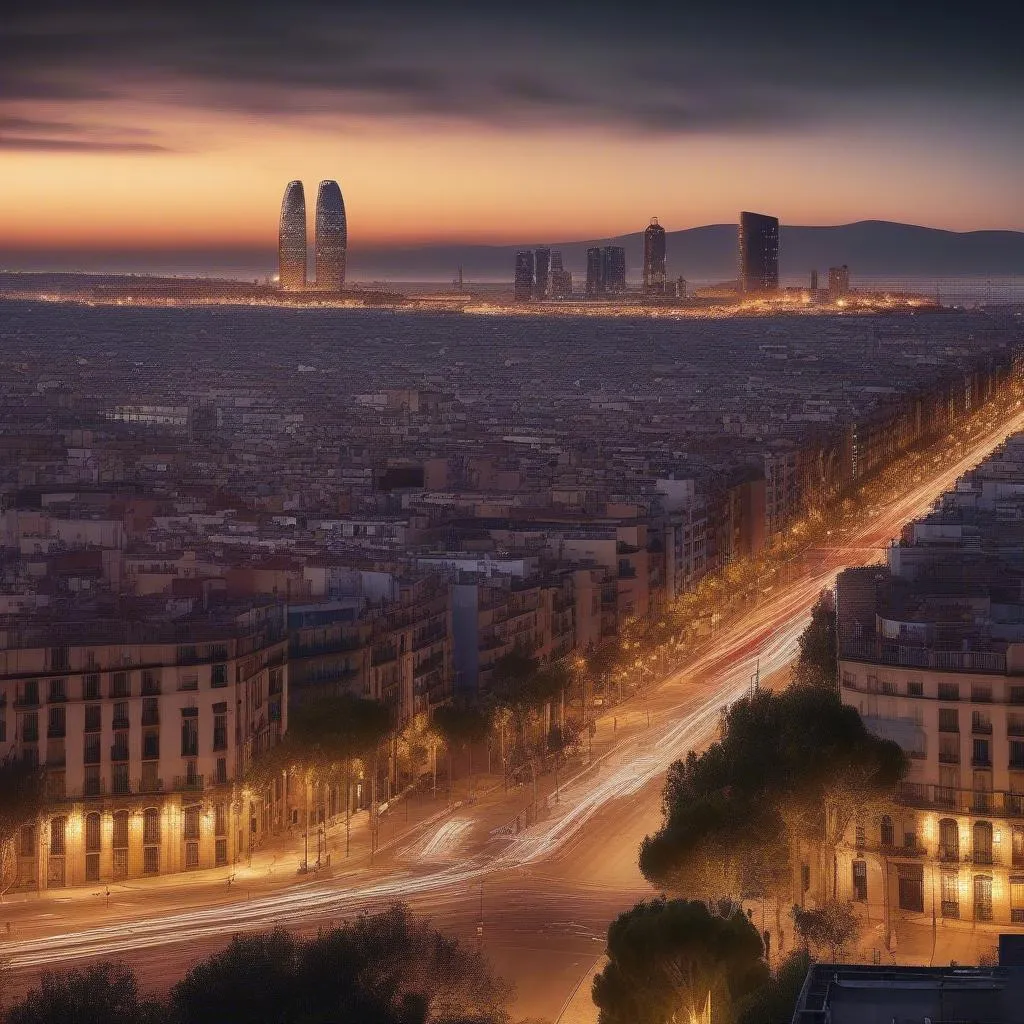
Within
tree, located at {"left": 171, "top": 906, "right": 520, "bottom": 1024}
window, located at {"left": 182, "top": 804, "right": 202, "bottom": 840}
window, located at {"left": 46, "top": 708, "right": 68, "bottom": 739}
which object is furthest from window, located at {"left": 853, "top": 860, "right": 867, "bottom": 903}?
window, located at {"left": 46, "top": 708, "right": 68, "bottom": 739}

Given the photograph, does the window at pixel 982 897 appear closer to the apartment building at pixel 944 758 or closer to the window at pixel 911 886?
the apartment building at pixel 944 758

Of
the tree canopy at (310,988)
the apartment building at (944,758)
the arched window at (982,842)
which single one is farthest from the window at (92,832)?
the arched window at (982,842)

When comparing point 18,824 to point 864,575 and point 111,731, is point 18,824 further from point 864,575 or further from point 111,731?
point 864,575

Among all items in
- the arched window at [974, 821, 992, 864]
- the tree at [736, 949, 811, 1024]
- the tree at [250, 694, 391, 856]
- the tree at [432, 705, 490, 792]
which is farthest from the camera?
the tree at [432, 705, 490, 792]

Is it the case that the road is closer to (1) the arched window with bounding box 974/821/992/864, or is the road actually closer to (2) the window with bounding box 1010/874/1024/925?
(1) the arched window with bounding box 974/821/992/864

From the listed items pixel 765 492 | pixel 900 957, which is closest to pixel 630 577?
pixel 765 492

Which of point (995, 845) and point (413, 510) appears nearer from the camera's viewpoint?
point (995, 845)
